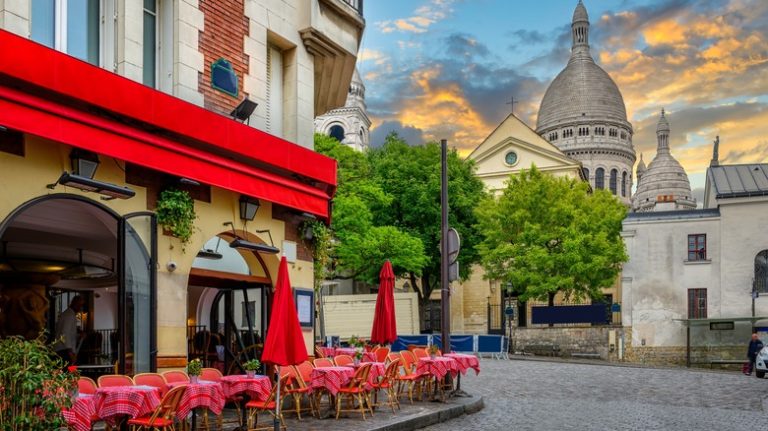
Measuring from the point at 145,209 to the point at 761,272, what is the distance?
3597cm

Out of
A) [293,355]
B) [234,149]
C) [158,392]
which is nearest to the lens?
[158,392]

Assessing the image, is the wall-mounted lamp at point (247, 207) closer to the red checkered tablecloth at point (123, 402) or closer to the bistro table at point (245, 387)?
the bistro table at point (245, 387)

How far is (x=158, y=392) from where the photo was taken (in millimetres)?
9305

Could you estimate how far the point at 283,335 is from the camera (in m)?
9.91

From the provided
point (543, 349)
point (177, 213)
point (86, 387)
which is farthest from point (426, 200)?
point (86, 387)

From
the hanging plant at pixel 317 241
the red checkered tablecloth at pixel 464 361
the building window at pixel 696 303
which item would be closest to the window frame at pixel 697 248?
the building window at pixel 696 303

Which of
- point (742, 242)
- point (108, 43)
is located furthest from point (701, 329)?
point (108, 43)

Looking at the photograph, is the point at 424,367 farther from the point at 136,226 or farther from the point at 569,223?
the point at 569,223

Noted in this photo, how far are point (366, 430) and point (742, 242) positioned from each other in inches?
1341

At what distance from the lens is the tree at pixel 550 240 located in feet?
137

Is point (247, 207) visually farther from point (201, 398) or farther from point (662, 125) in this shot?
point (662, 125)

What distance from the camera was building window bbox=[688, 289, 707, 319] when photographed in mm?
40688

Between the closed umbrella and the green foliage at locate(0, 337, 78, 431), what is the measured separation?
132 inches

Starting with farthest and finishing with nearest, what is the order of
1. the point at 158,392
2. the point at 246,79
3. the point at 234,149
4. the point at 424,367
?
the point at 424,367 < the point at 246,79 < the point at 234,149 < the point at 158,392
